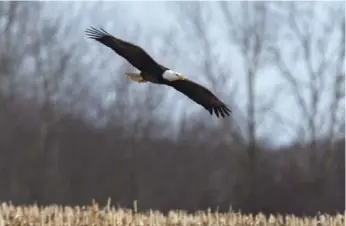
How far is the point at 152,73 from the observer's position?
452 cm

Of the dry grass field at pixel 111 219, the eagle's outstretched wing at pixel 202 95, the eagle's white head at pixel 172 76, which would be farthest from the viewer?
the dry grass field at pixel 111 219

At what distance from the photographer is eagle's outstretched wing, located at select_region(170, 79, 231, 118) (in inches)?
182

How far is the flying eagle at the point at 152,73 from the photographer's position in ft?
14.7

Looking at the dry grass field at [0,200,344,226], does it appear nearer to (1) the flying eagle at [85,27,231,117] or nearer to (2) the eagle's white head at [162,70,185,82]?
(1) the flying eagle at [85,27,231,117]

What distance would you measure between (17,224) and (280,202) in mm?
9949

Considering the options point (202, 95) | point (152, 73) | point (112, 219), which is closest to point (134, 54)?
point (152, 73)

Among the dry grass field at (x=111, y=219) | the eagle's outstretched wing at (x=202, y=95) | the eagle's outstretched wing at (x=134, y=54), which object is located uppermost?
the eagle's outstretched wing at (x=134, y=54)

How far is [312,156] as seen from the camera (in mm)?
21078

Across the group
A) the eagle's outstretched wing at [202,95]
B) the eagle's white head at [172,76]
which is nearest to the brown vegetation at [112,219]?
the eagle's outstretched wing at [202,95]

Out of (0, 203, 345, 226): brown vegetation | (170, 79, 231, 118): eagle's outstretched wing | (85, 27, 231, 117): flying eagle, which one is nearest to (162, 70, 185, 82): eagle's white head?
(85, 27, 231, 117): flying eagle

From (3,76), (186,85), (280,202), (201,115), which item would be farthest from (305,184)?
(186,85)

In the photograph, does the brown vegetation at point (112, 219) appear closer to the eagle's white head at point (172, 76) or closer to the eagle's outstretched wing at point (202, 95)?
the eagle's outstretched wing at point (202, 95)

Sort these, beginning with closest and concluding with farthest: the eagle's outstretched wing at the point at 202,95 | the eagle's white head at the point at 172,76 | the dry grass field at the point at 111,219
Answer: the eagle's white head at the point at 172,76
the eagle's outstretched wing at the point at 202,95
the dry grass field at the point at 111,219

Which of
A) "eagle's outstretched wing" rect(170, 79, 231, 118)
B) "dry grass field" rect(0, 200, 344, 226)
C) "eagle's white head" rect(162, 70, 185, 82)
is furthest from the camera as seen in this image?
"dry grass field" rect(0, 200, 344, 226)
